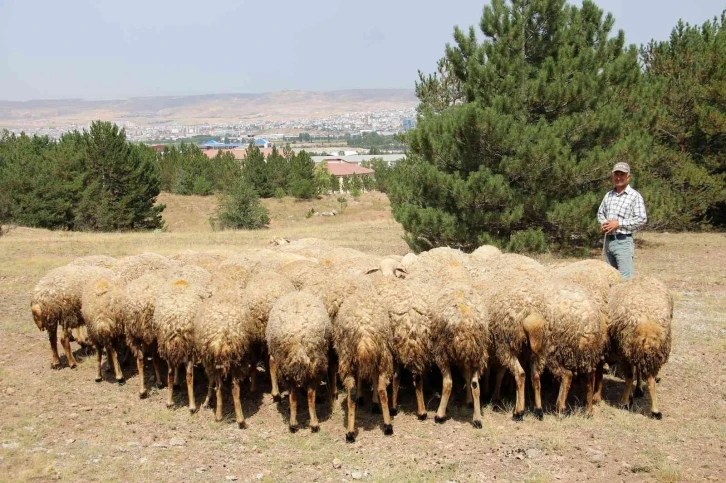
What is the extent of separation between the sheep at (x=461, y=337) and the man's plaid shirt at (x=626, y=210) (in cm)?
373

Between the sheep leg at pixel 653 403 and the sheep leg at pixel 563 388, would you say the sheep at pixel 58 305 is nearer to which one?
the sheep leg at pixel 563 388

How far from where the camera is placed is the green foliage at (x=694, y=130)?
75.8ft

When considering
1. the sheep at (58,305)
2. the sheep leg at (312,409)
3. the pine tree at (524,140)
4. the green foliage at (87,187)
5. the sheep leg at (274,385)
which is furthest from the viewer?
the green foliage at (87,187)

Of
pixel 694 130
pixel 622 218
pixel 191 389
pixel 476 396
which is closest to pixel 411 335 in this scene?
pixel 476 396

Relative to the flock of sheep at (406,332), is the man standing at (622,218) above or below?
above

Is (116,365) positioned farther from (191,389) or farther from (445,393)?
(445,393)

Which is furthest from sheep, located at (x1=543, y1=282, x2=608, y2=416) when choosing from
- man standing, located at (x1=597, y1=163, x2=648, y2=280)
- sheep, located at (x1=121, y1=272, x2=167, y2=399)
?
sheep, located at (x1=121, y1=272, x2=167, y2=399)

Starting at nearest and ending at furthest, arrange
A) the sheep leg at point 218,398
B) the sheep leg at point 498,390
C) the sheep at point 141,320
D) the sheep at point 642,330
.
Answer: the sheep at point 642,330
the sheep leg at point 218,398
the sheep leg at point 498,390
the sheep at point 141,320

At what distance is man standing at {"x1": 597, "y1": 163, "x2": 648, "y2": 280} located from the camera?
9.49m

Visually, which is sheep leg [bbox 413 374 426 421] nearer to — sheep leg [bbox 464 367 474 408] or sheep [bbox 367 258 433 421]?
sheep [bbox 367 258 433 421]

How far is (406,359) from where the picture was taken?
7359mm

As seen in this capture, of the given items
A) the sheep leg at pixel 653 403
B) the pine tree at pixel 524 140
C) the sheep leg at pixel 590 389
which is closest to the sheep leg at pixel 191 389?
the sheep leg at pixel 590 389

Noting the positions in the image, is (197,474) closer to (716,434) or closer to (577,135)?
(716,434)

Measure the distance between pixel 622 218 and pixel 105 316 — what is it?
28.7ft
